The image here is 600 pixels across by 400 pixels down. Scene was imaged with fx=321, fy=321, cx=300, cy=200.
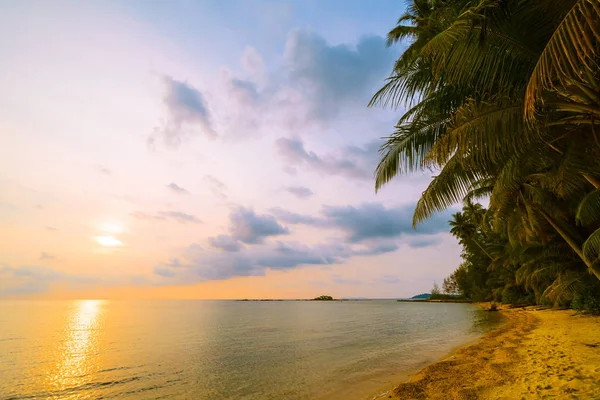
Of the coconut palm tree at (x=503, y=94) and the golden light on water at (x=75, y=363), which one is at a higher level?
→ the coconut palm tree at (x=503, y=94)

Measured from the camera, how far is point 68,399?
10.4m

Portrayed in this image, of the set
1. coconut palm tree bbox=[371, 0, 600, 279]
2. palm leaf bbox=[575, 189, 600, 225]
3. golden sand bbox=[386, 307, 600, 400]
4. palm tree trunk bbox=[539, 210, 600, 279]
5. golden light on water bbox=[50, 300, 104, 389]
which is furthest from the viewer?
golden light on water bbox=[50, 300, 104, 389]

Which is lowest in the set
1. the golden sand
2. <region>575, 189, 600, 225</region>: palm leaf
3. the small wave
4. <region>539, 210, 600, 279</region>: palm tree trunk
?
the small wave

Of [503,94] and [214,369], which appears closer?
[503,94]

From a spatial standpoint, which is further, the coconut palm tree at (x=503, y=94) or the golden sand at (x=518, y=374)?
the golden sand at (x=518, y=374)

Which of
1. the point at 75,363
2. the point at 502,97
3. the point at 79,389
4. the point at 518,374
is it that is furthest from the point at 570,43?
the point at 75,363

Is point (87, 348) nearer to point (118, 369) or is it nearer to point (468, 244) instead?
point (118, 369)

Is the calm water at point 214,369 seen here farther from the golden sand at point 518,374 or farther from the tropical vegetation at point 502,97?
the tropical vegetation at point 502,97

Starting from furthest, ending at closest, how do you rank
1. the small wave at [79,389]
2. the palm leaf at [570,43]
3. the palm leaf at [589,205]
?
the small wave at [79,389]
the palm leaf at [589,205]
the palm leaf at [570,43]

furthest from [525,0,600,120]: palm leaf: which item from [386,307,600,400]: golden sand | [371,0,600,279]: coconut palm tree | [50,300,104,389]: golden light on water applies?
[50,300,104,389]: golden light on water

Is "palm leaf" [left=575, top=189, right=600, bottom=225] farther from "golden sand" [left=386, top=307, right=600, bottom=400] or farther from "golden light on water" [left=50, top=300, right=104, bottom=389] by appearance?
"golden light on water" [left=50, top=300, right=104, bottom=389]

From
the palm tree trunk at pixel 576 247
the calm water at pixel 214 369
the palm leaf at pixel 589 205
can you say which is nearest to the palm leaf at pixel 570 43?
the calm water at pixel 214 369

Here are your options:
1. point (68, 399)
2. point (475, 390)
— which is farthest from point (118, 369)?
point (475, 390)

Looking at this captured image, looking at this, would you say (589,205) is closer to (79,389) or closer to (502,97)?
(502,97)
